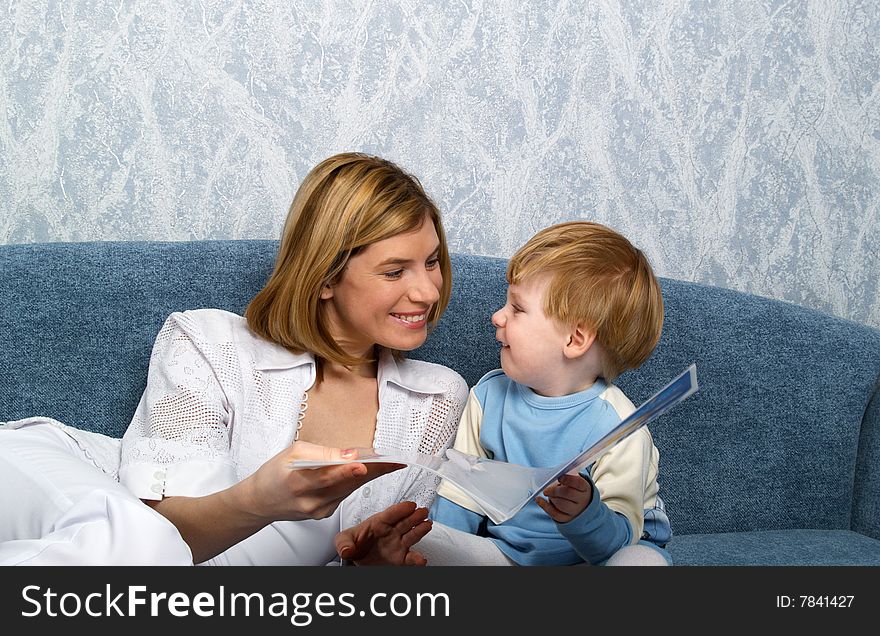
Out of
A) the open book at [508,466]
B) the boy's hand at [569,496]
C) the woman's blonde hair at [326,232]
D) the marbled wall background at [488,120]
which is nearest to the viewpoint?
the open book at [508,466]

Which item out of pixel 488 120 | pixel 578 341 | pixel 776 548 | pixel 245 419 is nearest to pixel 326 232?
pixel 245 419

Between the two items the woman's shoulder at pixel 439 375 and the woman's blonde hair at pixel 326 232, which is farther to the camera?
the woman's shoulder at pixel 439 375

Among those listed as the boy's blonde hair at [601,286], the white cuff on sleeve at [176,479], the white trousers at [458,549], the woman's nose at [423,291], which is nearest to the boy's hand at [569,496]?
the white trousers at [458,549]

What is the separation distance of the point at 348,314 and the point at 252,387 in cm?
21

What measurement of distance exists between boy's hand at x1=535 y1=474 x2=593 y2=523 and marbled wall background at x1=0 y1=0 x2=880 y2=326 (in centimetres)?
95

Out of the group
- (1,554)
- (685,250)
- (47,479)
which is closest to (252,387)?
(47,479)

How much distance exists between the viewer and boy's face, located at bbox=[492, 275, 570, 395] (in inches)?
60.5

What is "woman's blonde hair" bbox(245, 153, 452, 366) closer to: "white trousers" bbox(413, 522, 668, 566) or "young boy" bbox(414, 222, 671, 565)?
"young boy" bbox(414, 222, 671, 565)

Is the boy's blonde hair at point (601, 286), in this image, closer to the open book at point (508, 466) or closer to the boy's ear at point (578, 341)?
the boy's ear at point (578, 341)

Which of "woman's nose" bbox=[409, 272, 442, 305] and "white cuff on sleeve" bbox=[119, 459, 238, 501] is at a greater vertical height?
"woman's nose" bbox=[409, 272, 442, 305]

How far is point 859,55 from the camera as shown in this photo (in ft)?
7.79

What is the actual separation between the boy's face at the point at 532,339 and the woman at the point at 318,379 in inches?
5.7

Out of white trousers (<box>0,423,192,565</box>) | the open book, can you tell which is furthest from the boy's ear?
white trousers (<box>0,423,192,565</box>)

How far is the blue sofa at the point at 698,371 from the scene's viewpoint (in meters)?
1.72
